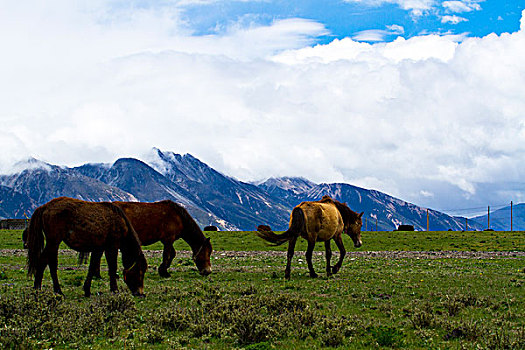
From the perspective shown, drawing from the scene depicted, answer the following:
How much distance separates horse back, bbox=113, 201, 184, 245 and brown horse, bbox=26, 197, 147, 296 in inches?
158

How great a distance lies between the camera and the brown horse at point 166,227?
1947 centimetres

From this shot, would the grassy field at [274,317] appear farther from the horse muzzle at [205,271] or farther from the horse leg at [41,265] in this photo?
the horse muzzle at [205,271]

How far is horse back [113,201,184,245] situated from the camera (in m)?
19.3

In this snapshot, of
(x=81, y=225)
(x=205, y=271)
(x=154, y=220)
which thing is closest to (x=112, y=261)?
(x=81, y=225)

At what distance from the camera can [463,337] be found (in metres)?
10.0

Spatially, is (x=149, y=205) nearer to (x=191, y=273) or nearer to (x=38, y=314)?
(x=191, y=273)

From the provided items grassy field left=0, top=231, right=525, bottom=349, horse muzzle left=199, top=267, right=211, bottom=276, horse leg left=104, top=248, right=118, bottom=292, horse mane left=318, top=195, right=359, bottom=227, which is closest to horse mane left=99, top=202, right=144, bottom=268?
horse leg left=104, top=248, right=118, bottom=292

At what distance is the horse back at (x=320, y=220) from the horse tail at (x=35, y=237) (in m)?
10.5

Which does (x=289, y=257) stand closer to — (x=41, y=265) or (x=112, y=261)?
(x=112, y=261)

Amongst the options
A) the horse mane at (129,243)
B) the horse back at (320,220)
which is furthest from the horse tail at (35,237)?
the horse back at (320,220)

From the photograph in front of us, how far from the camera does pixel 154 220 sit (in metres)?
20.0

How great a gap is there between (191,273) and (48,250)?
8850 mm

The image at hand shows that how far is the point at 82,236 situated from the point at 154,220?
5.91 metres

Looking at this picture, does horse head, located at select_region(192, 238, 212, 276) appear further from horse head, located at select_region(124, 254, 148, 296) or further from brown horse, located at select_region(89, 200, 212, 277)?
horse head, located at select_region(124, 254, 148, 296)
